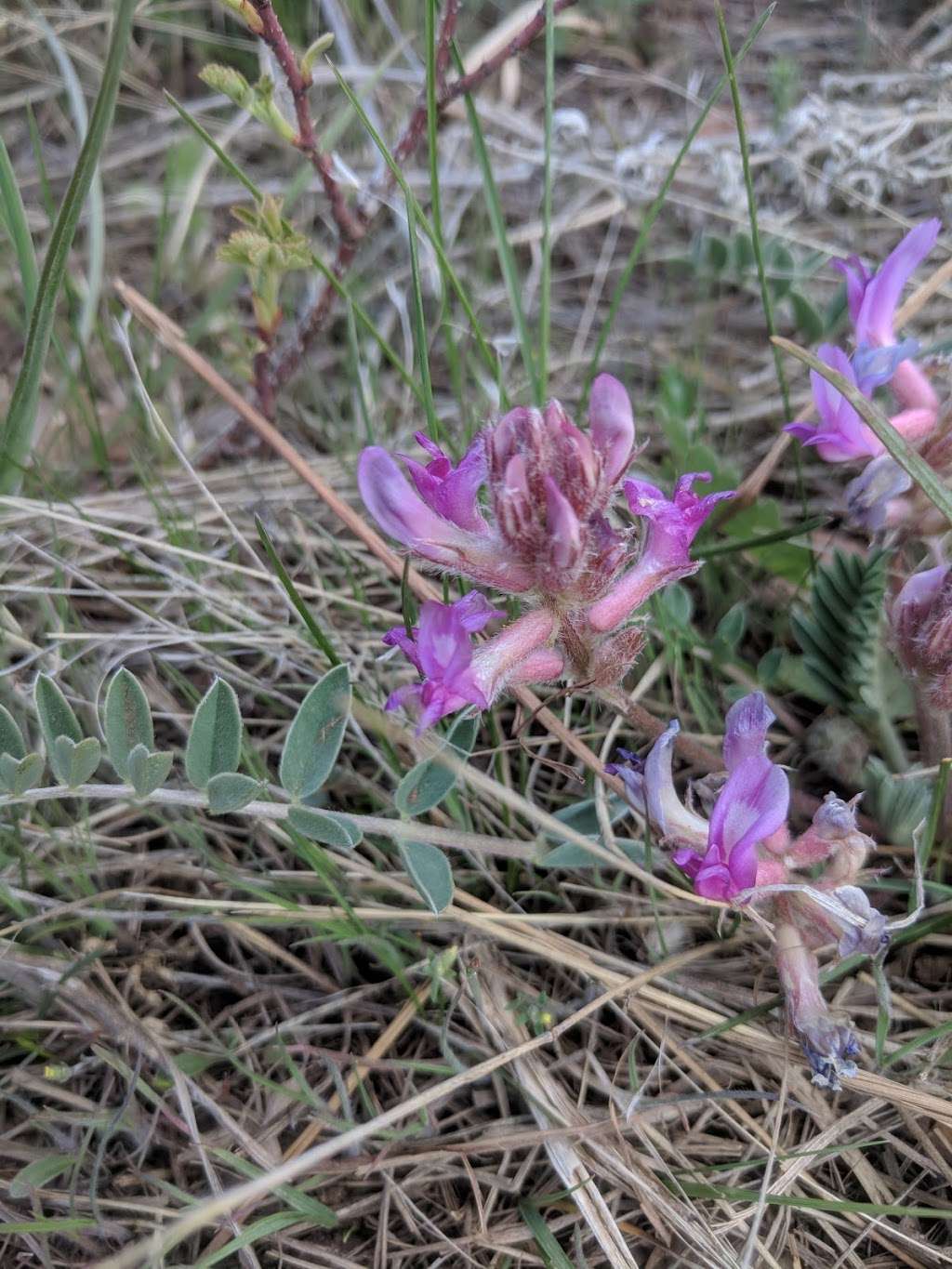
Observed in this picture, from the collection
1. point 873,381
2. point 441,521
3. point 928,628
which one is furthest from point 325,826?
point 873,381

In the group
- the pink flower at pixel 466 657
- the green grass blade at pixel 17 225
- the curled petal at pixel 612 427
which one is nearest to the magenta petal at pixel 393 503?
the pink flower at pixel 466 657

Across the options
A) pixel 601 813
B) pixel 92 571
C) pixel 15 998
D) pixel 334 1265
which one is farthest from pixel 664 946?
pixel 92 571

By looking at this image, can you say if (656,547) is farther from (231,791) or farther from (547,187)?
(547,187)

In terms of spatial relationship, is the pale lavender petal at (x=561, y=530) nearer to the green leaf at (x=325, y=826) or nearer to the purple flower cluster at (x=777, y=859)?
the purple flower cluster at (x=777, y=859)

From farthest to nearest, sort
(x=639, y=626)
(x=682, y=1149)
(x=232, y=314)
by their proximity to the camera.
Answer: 1. (x=232, y=314)
2. (x=682, y=1149)
3. (x=639, y=626)

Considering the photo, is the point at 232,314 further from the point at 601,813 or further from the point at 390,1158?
the point at 390,1158

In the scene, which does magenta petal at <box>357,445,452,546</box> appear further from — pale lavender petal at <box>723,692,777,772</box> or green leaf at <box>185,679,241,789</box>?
pale lavender petal at <box>723,692,777,772</box>
